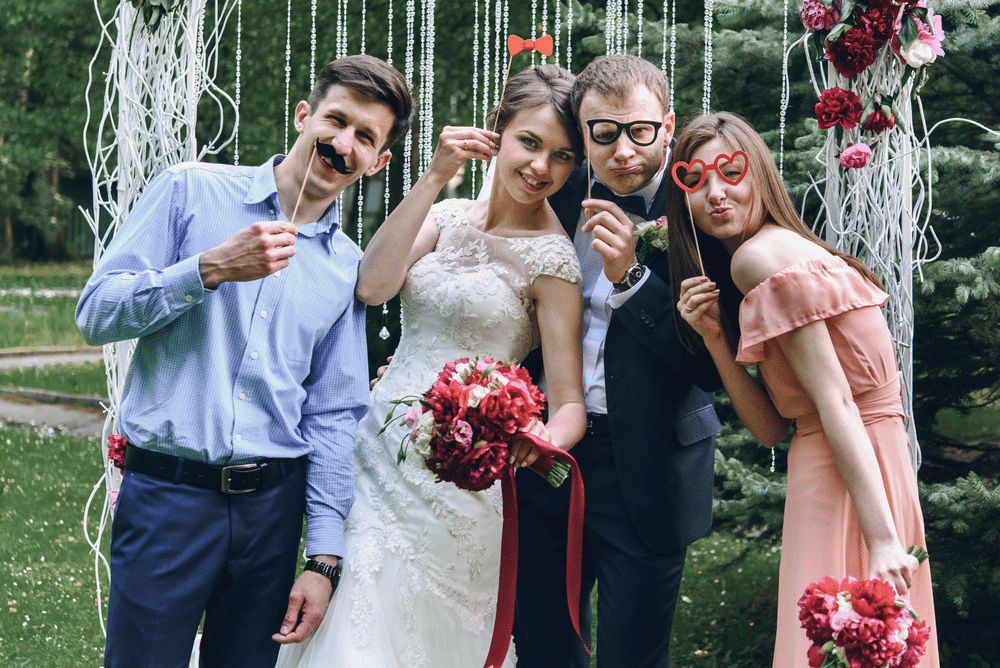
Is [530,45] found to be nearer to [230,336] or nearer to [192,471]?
[230,336]

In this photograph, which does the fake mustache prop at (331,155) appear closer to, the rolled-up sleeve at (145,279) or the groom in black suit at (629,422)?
the rolled-up sleeve at (145,279)

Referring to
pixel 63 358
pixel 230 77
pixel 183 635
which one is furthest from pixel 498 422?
pixel 63 358

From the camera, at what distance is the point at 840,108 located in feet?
9.27

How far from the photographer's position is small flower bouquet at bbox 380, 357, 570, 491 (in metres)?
2.11

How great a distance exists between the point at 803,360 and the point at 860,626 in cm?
57

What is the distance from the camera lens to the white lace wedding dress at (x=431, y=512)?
2.41 metres

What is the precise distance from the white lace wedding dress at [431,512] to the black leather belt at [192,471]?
407mm

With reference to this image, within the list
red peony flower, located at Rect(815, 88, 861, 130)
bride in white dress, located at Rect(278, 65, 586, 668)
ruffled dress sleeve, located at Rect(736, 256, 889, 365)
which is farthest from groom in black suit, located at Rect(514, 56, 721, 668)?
red peony flower, located at Rect(815, 88, 861, 130)

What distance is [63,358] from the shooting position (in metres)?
13.5

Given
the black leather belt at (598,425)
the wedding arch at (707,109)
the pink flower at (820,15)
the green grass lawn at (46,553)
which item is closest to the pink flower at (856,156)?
the wedding arch at (707,109)

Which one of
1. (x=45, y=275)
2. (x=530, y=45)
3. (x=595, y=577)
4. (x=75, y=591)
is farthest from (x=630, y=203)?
(x=45, y=275)

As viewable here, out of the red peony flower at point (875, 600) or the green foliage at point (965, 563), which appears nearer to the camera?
the red peony flower at point (875, 600)

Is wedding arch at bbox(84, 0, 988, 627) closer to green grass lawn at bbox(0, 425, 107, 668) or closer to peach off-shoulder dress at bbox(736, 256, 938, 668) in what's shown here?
peach off-shoulder dress at bbox(736, 256, 938, 668)

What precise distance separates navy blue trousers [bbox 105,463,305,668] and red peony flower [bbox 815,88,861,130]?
6.52 feet
